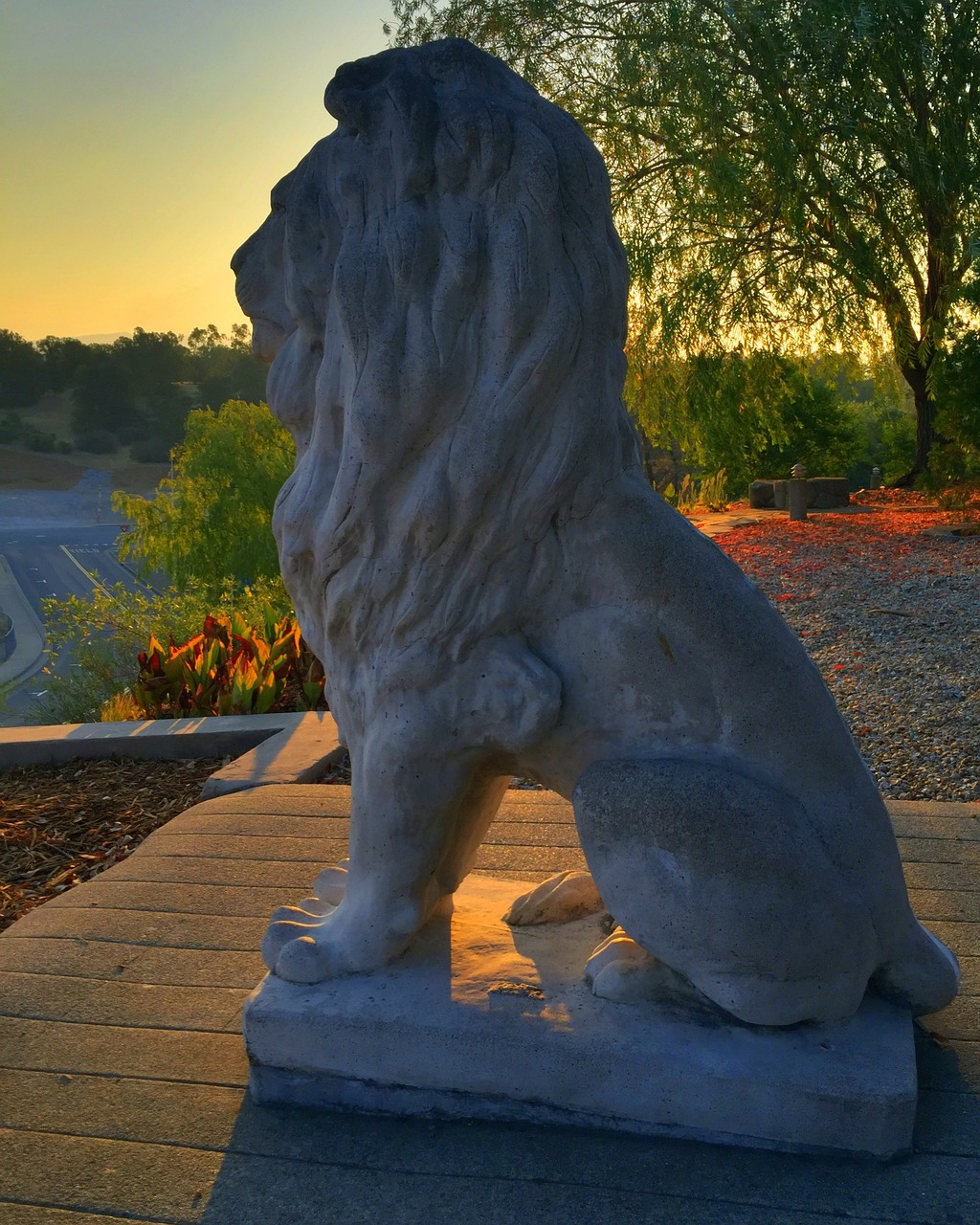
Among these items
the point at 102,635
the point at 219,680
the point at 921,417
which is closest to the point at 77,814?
the point at 219,680

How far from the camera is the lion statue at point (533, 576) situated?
165 centimetres

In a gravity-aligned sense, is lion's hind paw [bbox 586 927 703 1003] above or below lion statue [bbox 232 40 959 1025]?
below

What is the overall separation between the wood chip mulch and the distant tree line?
108 ft

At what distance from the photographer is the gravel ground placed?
4.59 m

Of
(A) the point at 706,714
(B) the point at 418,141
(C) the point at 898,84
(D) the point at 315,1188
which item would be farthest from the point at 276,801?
(C) the point at 898,84

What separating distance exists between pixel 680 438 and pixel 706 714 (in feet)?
48.1

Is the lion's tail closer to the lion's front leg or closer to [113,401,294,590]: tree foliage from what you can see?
the lion's front leg

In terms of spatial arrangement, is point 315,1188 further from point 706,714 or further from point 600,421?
point 600,421

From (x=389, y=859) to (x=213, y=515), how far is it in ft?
59.0

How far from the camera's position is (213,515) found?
62.4 feet

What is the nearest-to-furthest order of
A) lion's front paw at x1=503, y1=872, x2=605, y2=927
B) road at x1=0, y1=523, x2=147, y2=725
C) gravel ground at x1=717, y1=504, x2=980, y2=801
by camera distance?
lion's front paw at x1=503, y1=872, x2=605, y2=927, gravel ground at x1=717, y1=504, x2=980, y2=801, road at x1=0, y1=523, x2=147, y2=725

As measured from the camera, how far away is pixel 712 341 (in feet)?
47.9

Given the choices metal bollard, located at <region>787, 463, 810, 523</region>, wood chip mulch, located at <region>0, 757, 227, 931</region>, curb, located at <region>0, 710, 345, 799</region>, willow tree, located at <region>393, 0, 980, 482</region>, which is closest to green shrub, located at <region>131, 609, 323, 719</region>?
curb, located at <region>0, 710, 345, 799</region>

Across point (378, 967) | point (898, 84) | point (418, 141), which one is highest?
point (898, 84)
